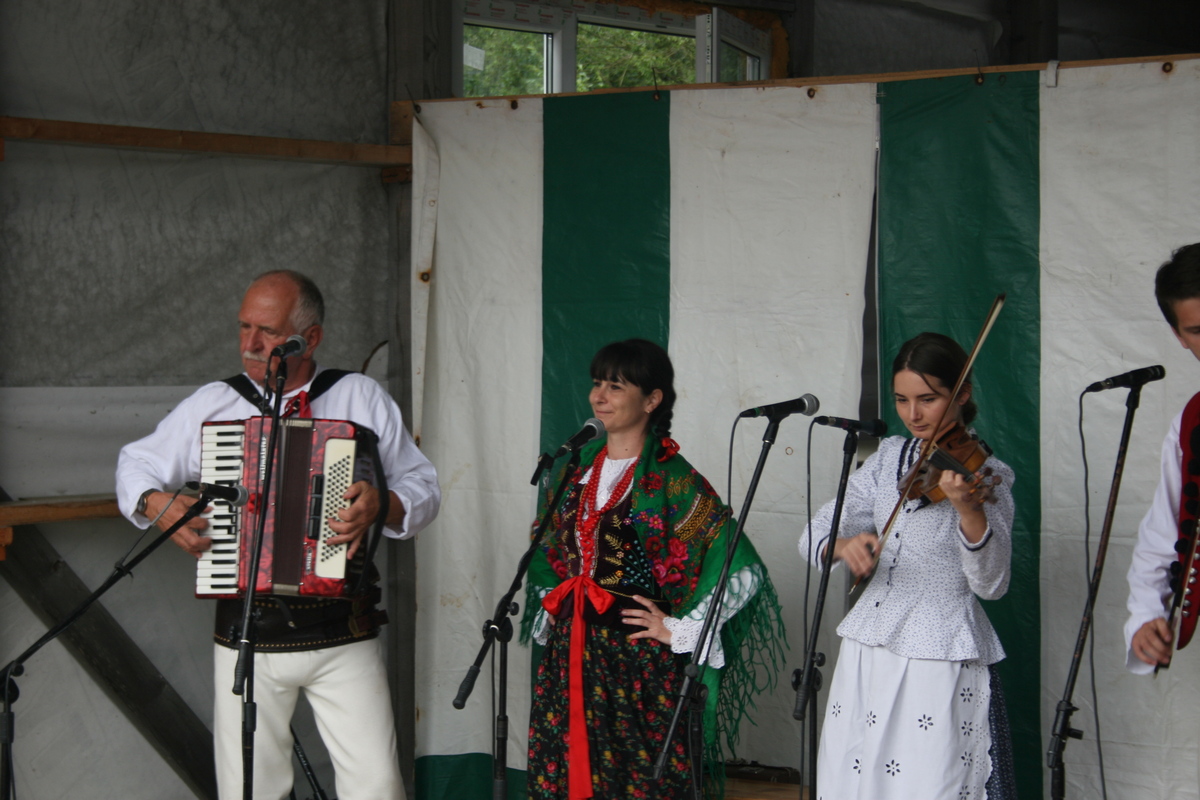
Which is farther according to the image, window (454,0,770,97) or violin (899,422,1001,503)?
window (454,0,770,97)

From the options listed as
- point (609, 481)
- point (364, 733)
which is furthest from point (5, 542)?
point (609, 481)

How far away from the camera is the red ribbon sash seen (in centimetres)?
271

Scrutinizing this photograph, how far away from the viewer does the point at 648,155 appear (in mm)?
3498

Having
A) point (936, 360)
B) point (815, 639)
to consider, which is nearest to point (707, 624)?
point (815, 639)

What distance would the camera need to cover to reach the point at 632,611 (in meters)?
2.73

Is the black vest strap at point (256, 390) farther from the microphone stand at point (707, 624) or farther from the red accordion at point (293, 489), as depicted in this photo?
the microphone stand at point (707, 624)

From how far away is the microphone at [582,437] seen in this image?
7.77ft

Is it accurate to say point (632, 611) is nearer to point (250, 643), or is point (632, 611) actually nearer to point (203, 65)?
point (250, 643)

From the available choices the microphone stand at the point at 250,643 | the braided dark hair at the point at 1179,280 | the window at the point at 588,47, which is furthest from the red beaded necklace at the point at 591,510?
the window at the point at 588,47

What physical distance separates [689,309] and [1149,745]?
1.80 metres

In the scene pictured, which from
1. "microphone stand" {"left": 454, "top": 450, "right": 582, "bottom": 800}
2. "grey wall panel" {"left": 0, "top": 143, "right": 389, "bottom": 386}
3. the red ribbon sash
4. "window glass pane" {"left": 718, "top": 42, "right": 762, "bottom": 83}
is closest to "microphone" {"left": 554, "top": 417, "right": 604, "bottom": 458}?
"microphone stand" {"left": 454, "top": 450, "right": 582, "bottom": 800}

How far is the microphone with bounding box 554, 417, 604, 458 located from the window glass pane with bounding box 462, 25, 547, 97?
2049mm

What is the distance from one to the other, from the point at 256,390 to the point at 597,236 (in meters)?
1.30

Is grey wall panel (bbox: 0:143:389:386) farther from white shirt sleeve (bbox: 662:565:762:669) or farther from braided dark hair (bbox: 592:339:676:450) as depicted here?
white shirt sleeve (bbox: 662:565:762:669)
